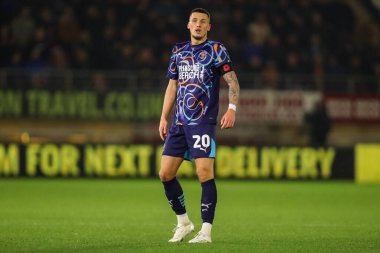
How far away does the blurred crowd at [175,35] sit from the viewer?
21.4m

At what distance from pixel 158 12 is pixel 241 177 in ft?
17.4

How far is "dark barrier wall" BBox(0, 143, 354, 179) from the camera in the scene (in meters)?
20.5

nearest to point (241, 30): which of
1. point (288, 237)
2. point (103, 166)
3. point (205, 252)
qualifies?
point (103, 166)

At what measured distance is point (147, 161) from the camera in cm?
2091

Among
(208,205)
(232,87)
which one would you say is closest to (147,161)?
(232,87)

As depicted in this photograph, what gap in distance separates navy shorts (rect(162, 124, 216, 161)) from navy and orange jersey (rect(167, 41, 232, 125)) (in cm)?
6

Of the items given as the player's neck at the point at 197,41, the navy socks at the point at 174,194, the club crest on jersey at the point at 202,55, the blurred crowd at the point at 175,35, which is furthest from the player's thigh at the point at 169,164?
the blurred crowd at the point at 175,35

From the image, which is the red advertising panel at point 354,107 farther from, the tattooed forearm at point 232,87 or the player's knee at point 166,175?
the player's knee at point 166,175

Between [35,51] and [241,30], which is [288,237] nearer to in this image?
[35,51]

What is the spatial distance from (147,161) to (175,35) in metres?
3.68

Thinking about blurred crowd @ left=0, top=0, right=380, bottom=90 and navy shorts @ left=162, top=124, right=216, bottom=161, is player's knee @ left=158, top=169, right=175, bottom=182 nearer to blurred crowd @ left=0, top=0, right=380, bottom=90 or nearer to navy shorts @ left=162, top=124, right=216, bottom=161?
navy shorts @ left=162, top=124, right=216, bottom=161

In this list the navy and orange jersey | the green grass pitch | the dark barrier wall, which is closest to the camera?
the green grass pitch

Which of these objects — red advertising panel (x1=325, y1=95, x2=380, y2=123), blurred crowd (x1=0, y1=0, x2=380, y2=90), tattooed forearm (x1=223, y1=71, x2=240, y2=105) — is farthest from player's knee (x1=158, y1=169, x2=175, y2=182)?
red advertising panel (x1=325, y1=95, x2=380, y2=123)

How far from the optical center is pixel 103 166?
20.9m
